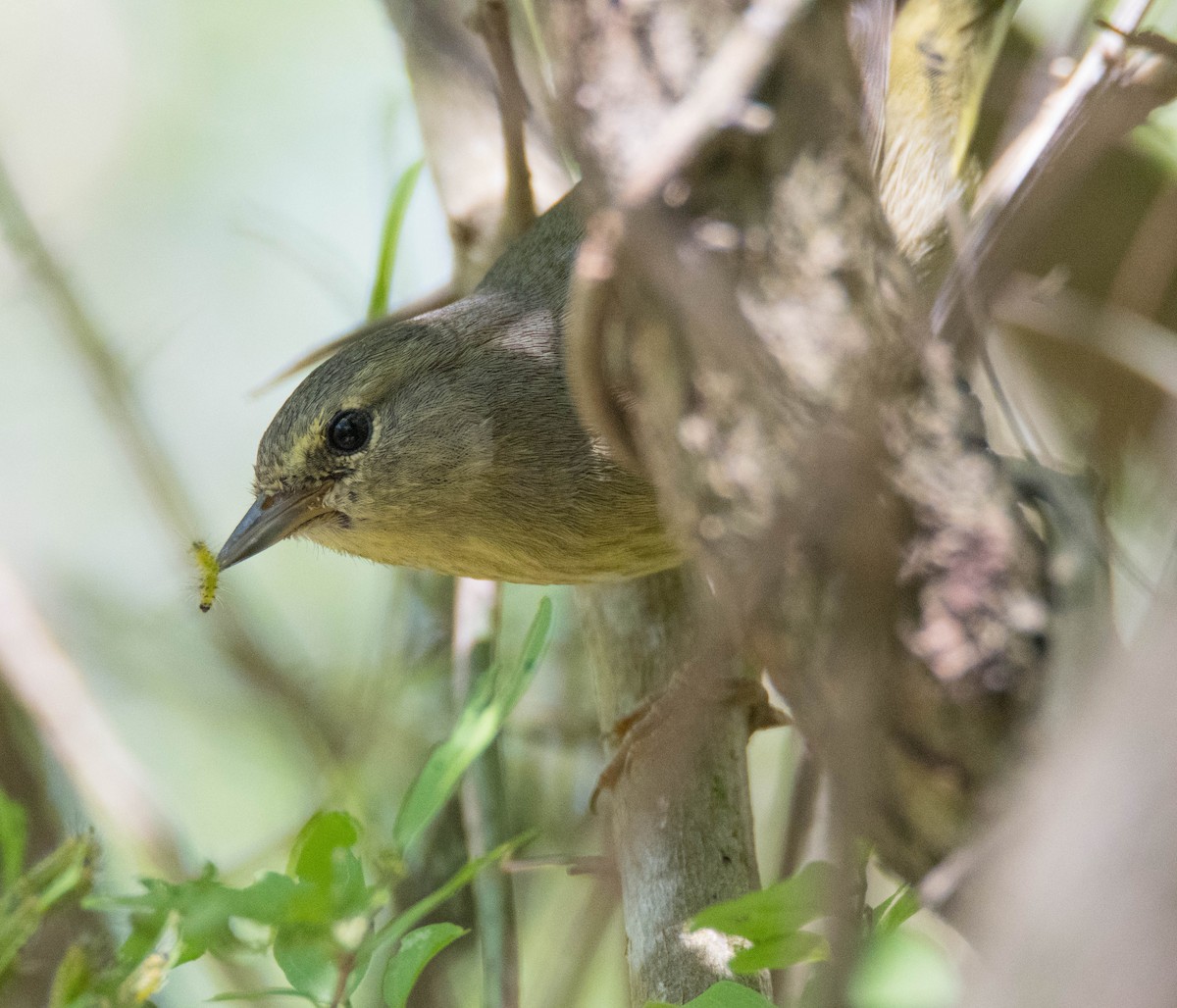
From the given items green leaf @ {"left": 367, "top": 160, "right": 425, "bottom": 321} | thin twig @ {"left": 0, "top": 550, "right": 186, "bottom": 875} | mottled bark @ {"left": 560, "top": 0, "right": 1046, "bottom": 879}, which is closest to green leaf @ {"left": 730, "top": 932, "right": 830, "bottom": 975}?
mottled bark @ {"left": 560, "top": 0, "right": 1046, "bottom": 879}

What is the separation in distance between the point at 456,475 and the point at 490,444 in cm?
10

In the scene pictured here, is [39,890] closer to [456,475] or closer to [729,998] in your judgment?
[729,998]

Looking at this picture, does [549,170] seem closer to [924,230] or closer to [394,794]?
[924,230]

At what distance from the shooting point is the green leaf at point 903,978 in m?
1.10

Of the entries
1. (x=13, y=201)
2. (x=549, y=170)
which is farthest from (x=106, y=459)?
(x=549, y=170)

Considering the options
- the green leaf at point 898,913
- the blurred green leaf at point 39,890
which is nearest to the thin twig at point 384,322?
the blurred green leaf at point 39,890

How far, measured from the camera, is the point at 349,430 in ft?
8.91

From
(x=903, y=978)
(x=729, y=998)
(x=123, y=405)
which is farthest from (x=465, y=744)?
(x=123, y=405)

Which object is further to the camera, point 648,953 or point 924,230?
point 924,230

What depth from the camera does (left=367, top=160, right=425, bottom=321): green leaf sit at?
3.09 meters

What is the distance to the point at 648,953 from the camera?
1976 mm

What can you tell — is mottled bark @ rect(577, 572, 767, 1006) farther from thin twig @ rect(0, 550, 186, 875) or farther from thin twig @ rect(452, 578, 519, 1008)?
thin twig @ rect(0, 550, 186, 875)

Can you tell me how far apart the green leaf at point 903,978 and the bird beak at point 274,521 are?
5.87 ft

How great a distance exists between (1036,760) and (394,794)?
2.63 meters
